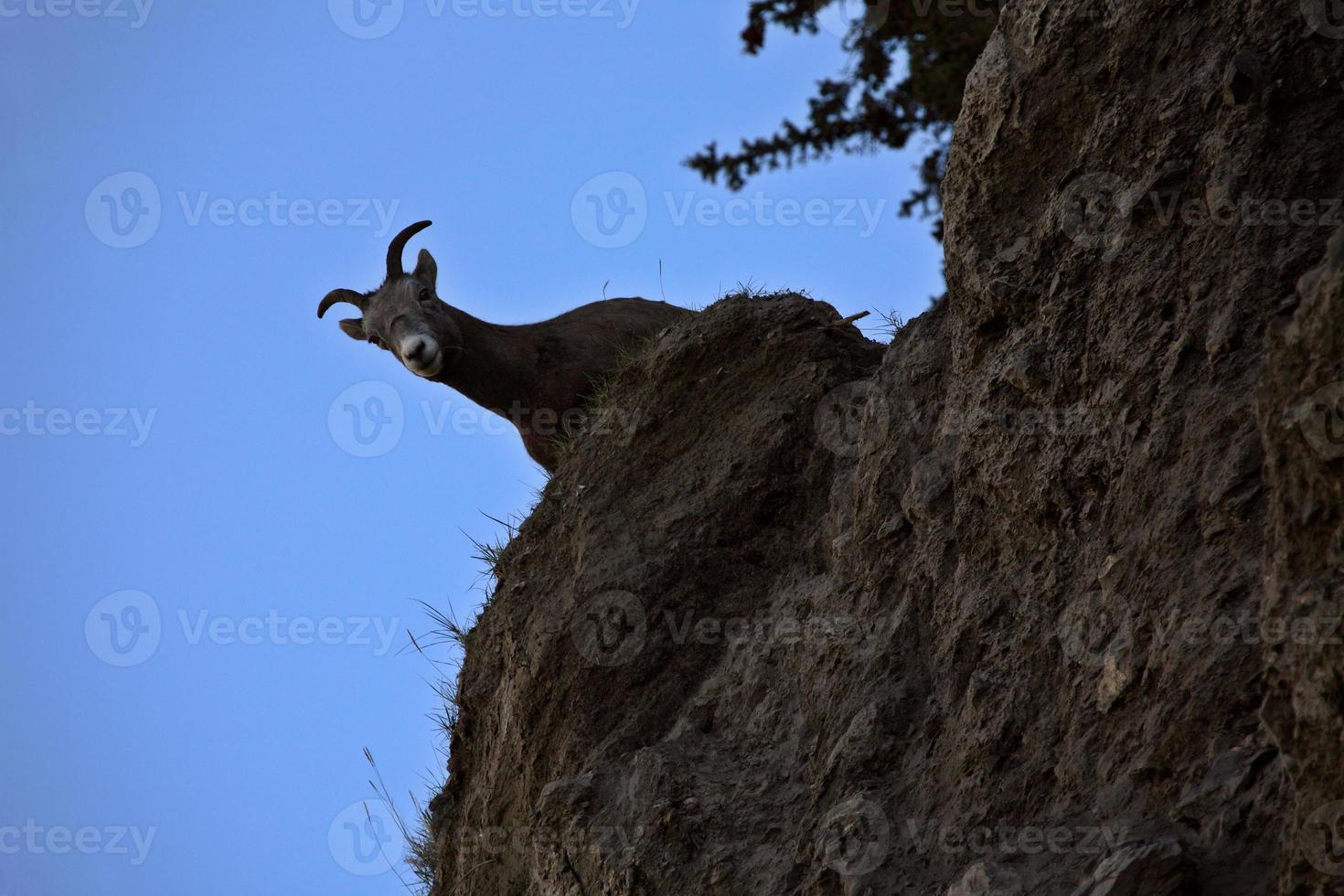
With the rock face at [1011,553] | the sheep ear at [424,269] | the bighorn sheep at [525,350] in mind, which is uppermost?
the sheep ear at [424,269]

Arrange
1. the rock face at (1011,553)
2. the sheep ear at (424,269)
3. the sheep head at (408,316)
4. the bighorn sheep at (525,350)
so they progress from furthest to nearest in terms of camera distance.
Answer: the sheep ear at (424,269), the sheep head at (408,316), the bighorn sheep at (525,350), the rock face at (1011,553)

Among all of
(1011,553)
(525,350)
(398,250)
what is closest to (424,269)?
(398,250)

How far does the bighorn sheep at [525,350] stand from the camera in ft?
29.9

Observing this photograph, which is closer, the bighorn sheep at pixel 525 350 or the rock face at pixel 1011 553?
the rock face at pixel 1011 553

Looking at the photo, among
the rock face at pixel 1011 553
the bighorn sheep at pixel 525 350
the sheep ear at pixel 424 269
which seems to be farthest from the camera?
the sheep ear at pixel 424 269

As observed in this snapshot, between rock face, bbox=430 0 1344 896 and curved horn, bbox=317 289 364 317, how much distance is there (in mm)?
3518

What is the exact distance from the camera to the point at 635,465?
7328 millimetres

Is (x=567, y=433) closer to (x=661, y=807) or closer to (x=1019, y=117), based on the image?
(x=661, y=807)

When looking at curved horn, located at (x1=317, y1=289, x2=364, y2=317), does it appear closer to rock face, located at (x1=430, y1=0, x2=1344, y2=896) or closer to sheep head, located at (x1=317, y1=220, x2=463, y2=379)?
sheep head, located at (x1=317, y1=220, x2=463, y2=379)

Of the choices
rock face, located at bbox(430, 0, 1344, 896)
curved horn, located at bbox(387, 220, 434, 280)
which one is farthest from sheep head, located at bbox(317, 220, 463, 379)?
rock face, located at bbox(430, 0, 1344, 896)

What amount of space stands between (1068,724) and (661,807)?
6.15 feet

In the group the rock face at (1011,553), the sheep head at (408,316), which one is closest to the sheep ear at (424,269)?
the sheep head at (408,316)

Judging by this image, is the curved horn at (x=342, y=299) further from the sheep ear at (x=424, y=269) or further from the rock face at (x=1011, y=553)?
the rock face at (x=1011, y=553)

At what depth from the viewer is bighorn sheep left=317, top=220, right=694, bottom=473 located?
9.12 m
